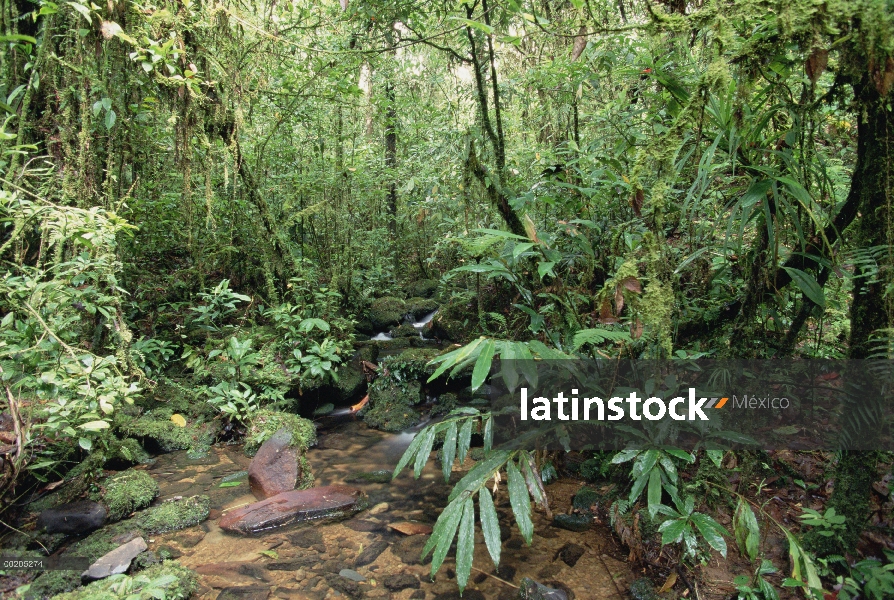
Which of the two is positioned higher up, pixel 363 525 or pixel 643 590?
pixel 643 590

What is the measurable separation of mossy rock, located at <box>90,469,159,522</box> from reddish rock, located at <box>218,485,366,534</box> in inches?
23.0

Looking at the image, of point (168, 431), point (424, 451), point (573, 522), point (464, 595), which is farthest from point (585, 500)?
point (168, 431)

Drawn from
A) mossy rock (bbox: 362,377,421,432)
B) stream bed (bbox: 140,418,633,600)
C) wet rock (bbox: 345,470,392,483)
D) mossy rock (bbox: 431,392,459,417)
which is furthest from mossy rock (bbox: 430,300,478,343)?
stream bed (bbox: 140,418,633,600)

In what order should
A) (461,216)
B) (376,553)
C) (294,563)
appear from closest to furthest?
(294,563)
(376,553)
(461,216)

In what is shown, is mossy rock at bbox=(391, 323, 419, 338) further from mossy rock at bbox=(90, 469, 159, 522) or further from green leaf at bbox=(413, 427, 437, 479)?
green leaf at bbox=(413, 427, 437, 479)

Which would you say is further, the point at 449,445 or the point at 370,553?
the point at 370,553

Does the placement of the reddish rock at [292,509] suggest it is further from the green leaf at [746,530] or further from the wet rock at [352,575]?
the green leaf at [746,530]

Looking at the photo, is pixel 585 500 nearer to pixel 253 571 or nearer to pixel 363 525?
pixel 363 525

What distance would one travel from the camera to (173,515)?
3.25 metres

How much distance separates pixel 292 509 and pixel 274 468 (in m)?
0.49

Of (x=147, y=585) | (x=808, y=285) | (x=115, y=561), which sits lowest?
(x=115, y=561)

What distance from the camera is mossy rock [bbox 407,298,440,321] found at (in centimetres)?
818

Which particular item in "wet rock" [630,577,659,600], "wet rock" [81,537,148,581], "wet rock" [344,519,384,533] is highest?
"wet rock" [81,537,148,581]

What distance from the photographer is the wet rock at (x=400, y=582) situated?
266cm
